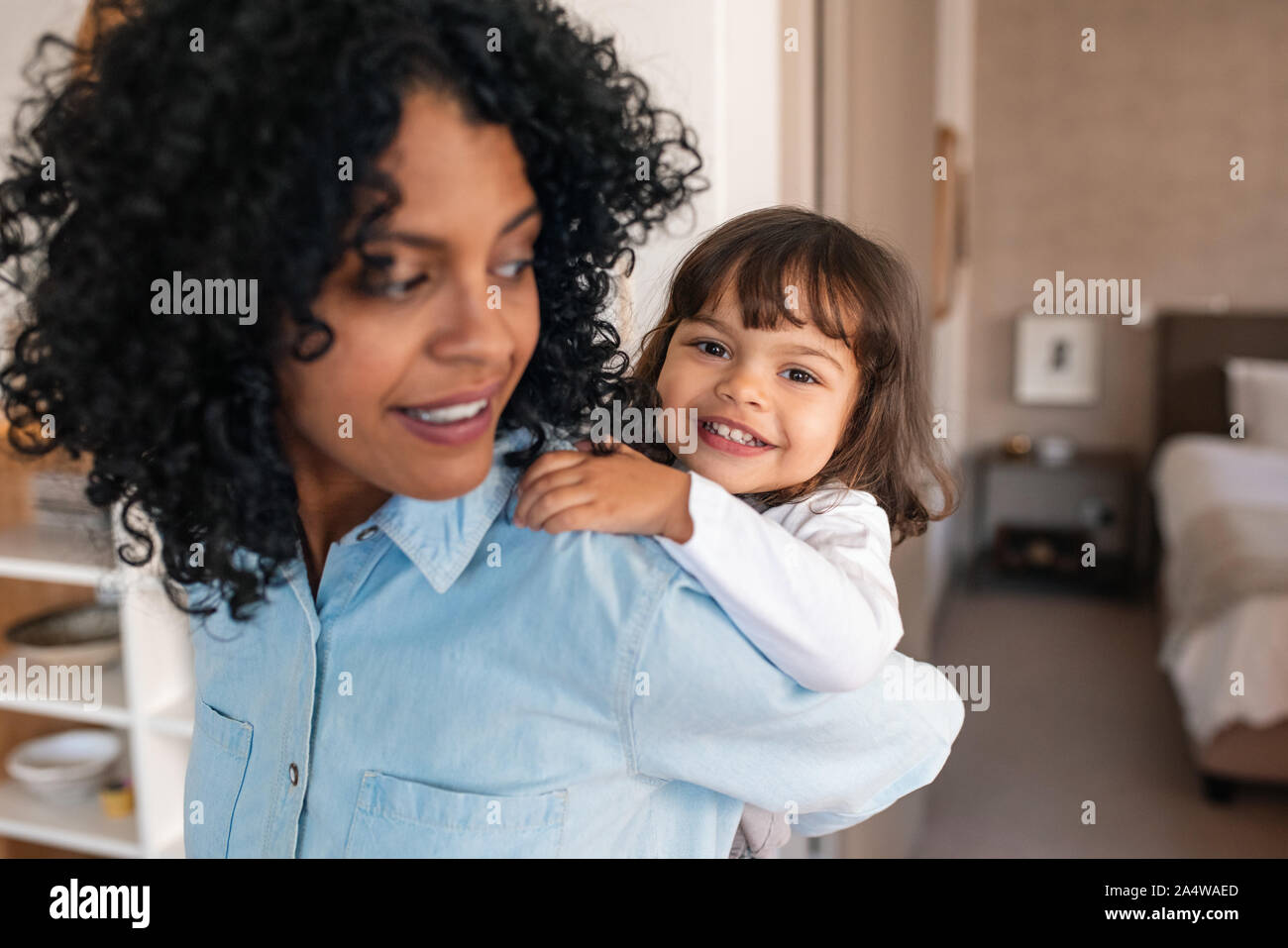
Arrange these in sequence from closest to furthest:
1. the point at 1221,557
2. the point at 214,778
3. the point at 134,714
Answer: the point at 214,778 → the point at 134,714 → the point at 1221,557

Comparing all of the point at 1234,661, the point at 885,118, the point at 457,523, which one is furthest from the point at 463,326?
the point at 1234,661

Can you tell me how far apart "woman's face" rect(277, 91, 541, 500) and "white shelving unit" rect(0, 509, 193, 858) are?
1.13 m

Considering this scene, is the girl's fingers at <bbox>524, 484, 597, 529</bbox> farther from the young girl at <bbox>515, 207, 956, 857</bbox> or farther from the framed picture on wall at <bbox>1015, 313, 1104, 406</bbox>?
the framed picture on wall at <bbox>1015, 313, 1104, 406</bbox>

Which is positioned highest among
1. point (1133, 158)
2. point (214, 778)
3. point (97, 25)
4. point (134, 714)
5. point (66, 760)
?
point (1133, 158)

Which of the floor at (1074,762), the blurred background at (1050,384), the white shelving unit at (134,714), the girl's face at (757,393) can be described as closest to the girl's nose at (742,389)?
the girl's face at (757,393)

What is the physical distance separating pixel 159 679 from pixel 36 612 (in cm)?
49

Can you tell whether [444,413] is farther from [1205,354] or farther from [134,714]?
[1205,354]

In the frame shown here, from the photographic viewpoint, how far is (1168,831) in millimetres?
2064

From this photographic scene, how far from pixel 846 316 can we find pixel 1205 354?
331 cm

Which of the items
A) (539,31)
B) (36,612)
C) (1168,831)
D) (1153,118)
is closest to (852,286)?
(539,31)

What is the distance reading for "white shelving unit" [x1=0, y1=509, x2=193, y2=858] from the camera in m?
1.42

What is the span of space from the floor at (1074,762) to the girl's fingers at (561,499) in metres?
1.41

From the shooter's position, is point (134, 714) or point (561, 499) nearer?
point (561, 499)

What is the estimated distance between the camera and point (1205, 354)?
10.7ft
